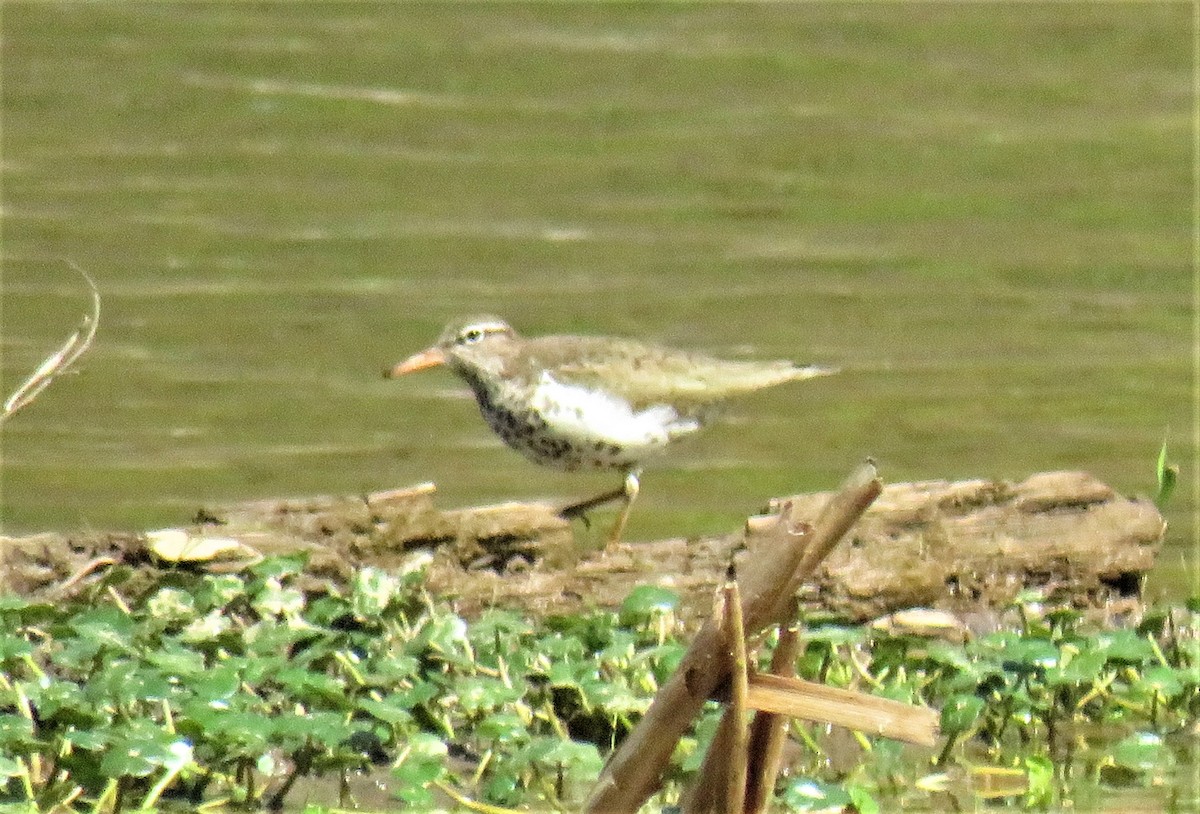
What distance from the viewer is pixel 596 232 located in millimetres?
12656

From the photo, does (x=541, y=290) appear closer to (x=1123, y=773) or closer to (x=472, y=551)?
(x=472, y=551)

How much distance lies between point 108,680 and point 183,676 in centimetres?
23

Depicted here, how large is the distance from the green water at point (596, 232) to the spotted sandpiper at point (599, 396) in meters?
0.36

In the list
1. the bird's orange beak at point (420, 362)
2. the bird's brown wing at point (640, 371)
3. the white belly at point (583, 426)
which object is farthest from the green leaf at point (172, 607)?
the bird's orange beak at point (420, 362)

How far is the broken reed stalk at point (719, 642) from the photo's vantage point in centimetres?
362

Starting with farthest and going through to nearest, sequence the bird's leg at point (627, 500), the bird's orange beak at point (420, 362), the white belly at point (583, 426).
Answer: the bird's orange beak at point (420, 362), the white belly at point (583, 426), the bird's leg at point (627, 500)

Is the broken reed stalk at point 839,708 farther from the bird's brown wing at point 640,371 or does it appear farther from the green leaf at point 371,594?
the bird's brown wing at point 640,371

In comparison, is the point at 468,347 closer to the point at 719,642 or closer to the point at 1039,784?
the point at 1039,784

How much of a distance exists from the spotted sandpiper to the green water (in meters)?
0.36

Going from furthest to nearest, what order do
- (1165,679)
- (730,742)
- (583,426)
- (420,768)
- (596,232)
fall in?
(596,232) < (583,426) < (1165,679) < (420,768) < (730,742)

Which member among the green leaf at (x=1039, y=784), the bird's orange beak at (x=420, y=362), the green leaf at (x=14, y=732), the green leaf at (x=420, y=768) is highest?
the green leaf at (x=14, y=732)

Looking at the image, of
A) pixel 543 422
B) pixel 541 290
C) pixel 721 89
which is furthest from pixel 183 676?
pixel 721 89

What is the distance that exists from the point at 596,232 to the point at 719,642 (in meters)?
9.07

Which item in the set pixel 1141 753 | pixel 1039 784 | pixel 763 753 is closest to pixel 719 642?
pixel 763 753
